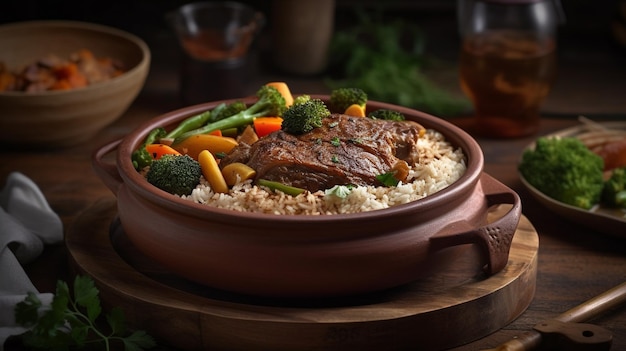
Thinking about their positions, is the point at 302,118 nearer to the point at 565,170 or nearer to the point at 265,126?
the point at 265,126

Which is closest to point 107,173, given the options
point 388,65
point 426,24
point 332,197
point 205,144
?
point 205,144

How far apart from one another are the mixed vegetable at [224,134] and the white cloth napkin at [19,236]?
0.69 m

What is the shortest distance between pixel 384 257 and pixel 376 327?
0.85 feet

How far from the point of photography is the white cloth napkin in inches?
141

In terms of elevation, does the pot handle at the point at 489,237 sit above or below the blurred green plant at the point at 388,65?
above

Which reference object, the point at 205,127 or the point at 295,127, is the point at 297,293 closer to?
the point at 295,127

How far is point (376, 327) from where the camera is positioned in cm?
328

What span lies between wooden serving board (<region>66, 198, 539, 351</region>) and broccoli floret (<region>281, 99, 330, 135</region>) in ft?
2.36

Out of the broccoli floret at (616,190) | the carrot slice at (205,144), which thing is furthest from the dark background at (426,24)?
the carrot slice at (205,144)

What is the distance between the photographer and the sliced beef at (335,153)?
355 cm

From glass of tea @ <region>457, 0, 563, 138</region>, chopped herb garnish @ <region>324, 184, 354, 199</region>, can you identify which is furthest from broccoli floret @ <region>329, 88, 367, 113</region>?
glass of tea @ <region>457, 0, 563, 138</region>

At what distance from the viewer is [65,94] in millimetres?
5305

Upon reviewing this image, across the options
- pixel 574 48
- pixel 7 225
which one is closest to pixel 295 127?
pixel 7 225

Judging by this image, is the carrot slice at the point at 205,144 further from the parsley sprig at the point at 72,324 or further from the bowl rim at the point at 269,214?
the parsley sprig at the point at 72,324
